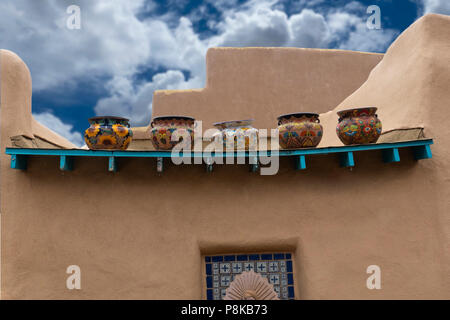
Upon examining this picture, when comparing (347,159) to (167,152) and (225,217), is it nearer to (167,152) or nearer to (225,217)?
(225,217)

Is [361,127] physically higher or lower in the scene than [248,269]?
higher

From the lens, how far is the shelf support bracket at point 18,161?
5.74 meters

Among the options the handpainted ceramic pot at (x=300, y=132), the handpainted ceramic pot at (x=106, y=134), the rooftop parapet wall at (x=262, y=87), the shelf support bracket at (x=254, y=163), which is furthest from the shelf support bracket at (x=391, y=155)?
the rooftop parapet wall at (x=262, y=87)

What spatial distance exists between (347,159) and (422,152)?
1073 millimetres

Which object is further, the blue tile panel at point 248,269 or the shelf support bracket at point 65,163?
the blue tile panel at point 248,269

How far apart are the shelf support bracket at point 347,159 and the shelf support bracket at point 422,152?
3.08 ft

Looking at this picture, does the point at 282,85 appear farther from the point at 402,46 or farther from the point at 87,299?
the point at 87,299

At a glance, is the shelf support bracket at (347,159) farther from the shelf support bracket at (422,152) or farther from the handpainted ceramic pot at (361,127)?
the shelf support bracket at (422,152)

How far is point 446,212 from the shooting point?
6.27 m

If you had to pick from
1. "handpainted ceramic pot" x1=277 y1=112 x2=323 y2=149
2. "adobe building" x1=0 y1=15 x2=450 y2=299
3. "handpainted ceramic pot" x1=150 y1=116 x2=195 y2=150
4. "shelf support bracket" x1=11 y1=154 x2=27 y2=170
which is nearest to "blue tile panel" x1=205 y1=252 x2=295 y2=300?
"adobe building" x1=0 y1=15 x2=450 y2=299

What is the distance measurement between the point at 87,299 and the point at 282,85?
710cm

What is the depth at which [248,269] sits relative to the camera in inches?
246

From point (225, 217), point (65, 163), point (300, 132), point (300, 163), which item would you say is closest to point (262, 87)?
point (300, 132)

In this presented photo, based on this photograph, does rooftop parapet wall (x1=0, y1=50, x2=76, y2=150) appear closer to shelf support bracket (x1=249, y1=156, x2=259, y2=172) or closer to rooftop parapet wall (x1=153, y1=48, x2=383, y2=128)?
shelf support bracket (x1=249, y1=156, x2=259, y2=172)
